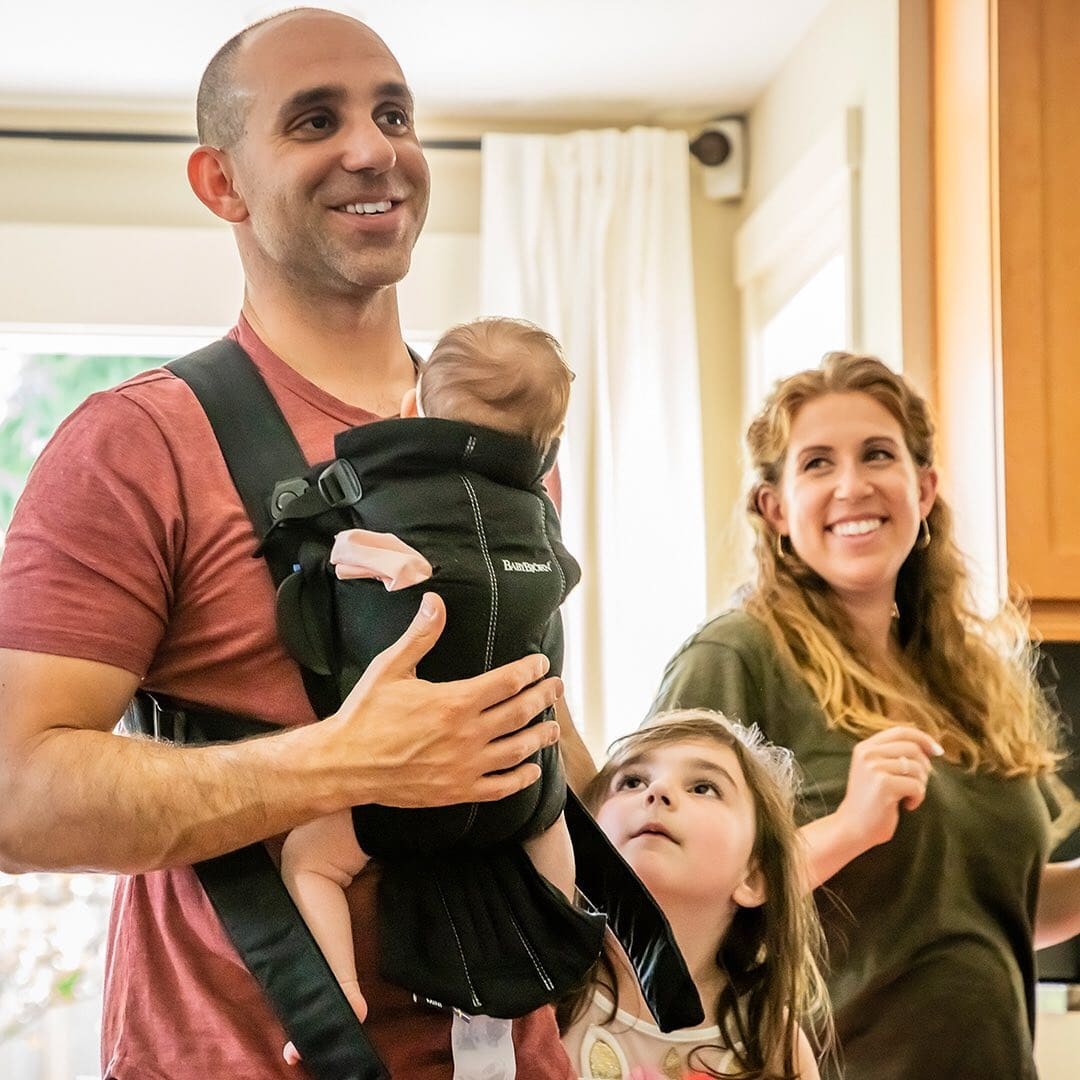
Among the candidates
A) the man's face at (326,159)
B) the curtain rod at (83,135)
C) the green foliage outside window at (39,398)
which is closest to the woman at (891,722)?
the man's face at (326,159)

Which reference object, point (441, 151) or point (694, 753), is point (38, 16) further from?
point (694, 753)

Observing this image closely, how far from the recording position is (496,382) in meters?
1.36

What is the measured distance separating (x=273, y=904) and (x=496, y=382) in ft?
1.45

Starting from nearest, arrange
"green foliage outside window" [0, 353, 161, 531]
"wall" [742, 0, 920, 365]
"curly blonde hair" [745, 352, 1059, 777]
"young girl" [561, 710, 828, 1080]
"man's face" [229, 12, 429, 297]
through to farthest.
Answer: "man's face" [229, 12, 429, 297] → "young girl" [561, 710, 828, 1080] → "curly blonde hair" [745, 352, 1059, 777] → "wall" [742, 0, 920, 365] → "green foliage outside window" [0, 353, 161, 531]

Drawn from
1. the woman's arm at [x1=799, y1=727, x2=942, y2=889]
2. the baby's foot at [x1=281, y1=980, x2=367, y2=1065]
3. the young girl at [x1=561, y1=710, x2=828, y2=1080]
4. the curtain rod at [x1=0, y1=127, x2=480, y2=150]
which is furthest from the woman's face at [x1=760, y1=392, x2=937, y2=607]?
the curtain rod at [x1=0, y1=127, x2=480, y2=150]

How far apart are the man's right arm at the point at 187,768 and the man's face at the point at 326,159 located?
13.0 inches

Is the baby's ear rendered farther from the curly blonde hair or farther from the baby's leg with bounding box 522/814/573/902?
the baby's leg with bounding box 522/814/573/902

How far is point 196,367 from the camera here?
1.36m

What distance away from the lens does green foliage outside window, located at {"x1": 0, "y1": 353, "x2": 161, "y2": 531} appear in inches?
164

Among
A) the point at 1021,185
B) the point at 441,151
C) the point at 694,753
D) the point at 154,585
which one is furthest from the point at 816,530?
the point at 441,151

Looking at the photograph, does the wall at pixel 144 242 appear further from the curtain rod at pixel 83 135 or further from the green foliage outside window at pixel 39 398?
the green foliage outside window at pixel 39 398

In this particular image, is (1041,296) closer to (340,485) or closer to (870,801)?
(870,801)

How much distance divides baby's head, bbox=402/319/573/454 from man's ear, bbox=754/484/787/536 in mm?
910

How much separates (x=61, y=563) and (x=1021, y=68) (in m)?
2.00
